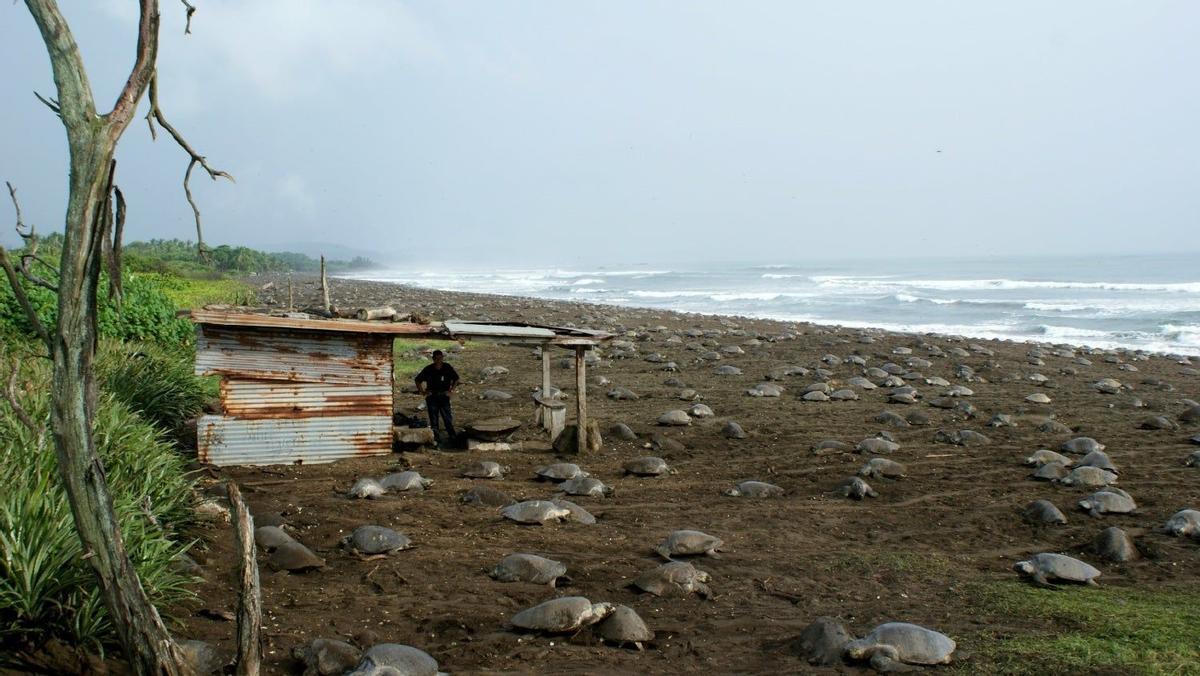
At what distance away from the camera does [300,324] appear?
10234 millimetres

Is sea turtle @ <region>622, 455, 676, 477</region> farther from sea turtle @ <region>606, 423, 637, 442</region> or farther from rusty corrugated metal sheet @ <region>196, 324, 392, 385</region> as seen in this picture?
rusty corrugated metal sheet @ <region>196, 324, 392, 385</region>

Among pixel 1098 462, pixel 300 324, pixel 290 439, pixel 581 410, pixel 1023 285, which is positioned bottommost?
pixel 1098 462

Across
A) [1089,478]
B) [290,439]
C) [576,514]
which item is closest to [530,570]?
[576,514]

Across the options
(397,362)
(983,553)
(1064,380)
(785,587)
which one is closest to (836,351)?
(1064,380)

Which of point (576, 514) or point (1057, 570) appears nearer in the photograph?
point (1057, 570)

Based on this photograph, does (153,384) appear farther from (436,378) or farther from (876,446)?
(876,446)

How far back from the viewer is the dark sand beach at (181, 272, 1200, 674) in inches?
236

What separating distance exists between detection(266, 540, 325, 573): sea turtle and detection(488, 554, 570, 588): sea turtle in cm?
145

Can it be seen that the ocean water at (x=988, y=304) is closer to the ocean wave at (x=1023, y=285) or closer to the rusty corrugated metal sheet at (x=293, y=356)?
the ocean wave at (x=1023, y=285)

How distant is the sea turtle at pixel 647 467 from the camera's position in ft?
34.8

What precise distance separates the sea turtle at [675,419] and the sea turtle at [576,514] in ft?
16.0

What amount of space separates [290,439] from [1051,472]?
9075mm

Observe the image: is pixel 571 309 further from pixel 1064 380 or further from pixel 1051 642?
pixel 1051 642

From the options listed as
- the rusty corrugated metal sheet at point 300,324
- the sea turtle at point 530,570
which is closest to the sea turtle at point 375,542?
the sea turtle at point 530,570
